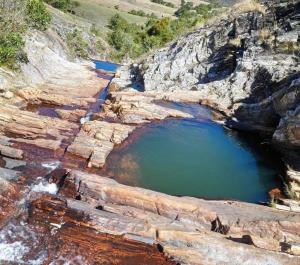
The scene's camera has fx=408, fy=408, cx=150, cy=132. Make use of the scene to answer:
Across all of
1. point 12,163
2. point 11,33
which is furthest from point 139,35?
point 12,163

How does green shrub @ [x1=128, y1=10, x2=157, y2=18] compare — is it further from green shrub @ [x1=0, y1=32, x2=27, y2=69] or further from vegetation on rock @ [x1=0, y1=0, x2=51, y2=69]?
green shrub @ [x1=0, y1=32, x2=27, y2=69]

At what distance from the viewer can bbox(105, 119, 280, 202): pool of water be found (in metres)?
21.5

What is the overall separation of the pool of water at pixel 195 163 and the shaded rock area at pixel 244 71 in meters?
1.83

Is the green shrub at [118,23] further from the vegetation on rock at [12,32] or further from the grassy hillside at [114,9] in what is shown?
the vegetation on rock at [12,32]

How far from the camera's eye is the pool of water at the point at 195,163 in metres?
21.5

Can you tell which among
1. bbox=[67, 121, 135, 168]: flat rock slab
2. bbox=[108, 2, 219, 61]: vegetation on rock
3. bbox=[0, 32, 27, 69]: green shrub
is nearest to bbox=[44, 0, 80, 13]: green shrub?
bbox=[108, 2, 219, 61]: vegetation on rock

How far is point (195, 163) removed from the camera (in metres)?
24.6

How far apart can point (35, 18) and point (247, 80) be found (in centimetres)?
2610

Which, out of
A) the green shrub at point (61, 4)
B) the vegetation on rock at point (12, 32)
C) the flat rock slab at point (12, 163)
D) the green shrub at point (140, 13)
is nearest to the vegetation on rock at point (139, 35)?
the green shrub at point (61, 4)

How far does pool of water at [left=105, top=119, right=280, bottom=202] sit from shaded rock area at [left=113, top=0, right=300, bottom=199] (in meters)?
1.83

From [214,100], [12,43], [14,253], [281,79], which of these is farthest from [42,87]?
[14,253]

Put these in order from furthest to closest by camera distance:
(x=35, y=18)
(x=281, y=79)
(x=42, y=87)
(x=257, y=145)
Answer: (x=35, y=18) → (x=42, y=87) → (x=281, y=79) → (x=257, y=145)

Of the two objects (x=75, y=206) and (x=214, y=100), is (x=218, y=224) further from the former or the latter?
(x=214, y=100)

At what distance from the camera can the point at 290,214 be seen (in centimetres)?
1817
